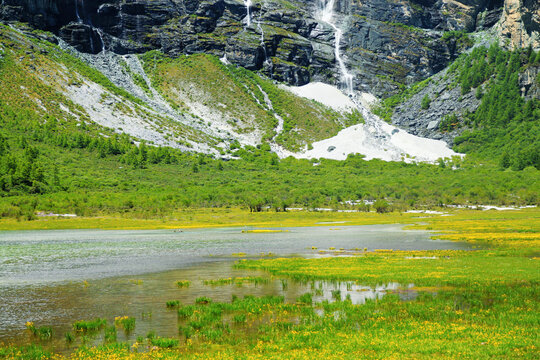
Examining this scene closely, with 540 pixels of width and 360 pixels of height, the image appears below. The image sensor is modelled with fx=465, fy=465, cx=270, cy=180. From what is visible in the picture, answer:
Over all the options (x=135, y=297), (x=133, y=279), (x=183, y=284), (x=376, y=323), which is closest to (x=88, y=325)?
(x=135, y=297)

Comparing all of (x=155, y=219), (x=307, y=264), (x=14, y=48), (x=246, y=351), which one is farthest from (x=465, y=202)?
(x=14, y=48)

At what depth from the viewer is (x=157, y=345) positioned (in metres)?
17.6

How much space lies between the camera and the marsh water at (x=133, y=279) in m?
22.9

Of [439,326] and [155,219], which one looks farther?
[155,219]

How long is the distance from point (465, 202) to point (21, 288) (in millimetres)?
131199

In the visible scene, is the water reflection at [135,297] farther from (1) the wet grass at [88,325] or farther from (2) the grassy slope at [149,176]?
(2) the grassy slope at [149,176]

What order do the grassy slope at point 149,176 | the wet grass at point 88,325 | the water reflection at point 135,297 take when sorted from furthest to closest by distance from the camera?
1. the grassy slope at point 149,176
2. the water reflection at point 135,297
3. the wet grass at point 88,325

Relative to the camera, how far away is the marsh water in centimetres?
2292

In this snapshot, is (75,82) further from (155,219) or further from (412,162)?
(412,162)

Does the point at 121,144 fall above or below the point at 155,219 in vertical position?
above

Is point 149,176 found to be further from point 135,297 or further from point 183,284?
point 135,297

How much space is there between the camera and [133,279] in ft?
110

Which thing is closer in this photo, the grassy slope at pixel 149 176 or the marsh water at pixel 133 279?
the marsh water at pixel 133 279

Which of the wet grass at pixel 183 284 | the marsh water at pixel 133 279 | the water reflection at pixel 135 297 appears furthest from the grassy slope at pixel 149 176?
the wet grass at pixel 183 284
